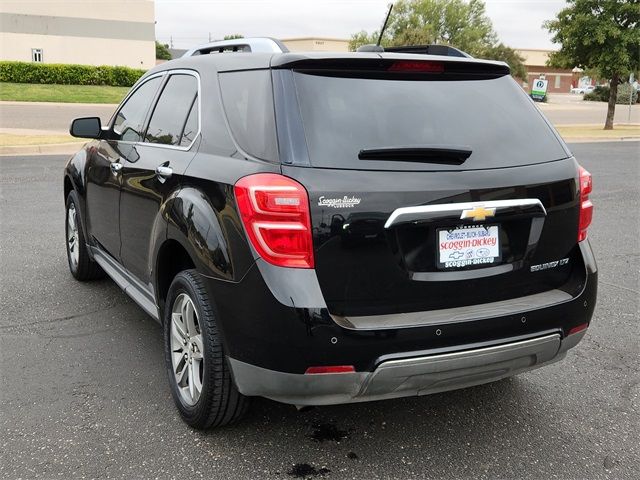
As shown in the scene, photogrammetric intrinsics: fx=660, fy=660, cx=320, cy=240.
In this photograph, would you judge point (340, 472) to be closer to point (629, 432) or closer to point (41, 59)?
point (629, 432)

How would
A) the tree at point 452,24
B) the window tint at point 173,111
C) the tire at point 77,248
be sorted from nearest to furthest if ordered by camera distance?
1. the window tint at point 173,111
2. the tire at point 77,248
3. the tree at point 452,24

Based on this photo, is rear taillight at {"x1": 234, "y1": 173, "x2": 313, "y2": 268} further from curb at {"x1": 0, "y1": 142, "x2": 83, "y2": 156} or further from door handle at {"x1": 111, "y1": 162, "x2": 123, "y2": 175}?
curb at {"x1": 0, "y1": 142, "x2": 83, "y2": 156}

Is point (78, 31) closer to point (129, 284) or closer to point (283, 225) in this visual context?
point (129, 284)

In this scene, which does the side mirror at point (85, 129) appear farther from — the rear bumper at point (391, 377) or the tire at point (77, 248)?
the rear bumper at point (391, 377)

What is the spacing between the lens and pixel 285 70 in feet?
9.25

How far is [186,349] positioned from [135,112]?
1885 millimetres

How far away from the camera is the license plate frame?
2.72m

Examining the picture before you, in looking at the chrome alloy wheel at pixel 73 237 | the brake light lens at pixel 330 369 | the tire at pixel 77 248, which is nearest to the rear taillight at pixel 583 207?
the brake light lens at pixel 330 369

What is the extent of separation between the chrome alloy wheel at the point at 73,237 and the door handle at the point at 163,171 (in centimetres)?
209

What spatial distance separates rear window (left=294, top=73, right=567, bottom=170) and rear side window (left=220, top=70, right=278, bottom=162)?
0.47ft

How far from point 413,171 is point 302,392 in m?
1.00

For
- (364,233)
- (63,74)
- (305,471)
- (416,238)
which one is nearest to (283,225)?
(364,233)

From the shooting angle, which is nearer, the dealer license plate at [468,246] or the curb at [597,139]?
the dealer license plate at [468,246]

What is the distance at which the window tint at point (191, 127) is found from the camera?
334 cm
